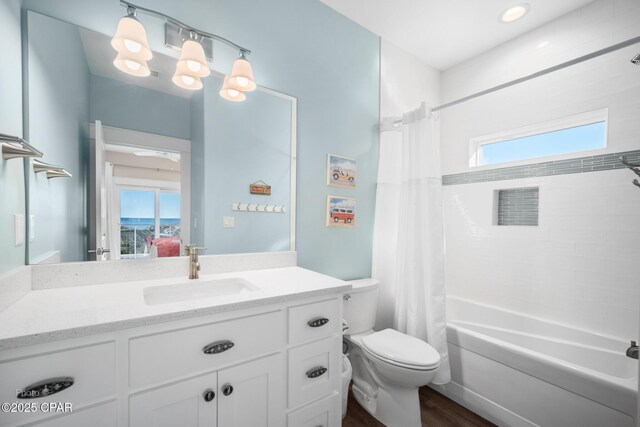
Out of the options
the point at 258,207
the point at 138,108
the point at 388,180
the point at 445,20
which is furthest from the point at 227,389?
the point at 445,20

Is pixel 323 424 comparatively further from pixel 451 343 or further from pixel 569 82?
pixel 569 82

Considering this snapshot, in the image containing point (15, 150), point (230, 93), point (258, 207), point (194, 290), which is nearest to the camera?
point (15, 150)

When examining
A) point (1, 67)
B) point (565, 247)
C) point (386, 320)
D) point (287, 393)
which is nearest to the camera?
point (1, 67)

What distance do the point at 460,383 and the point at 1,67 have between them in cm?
272

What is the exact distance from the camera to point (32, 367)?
2.26 ft

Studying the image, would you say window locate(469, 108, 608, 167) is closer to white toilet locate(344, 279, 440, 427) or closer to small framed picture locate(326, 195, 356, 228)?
small framed picture locate(326, 195, 356, 228)

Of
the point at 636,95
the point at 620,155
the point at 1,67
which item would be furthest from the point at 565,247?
the point at 1,67

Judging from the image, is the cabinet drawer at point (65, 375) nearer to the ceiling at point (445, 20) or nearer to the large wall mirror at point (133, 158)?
the large wall mirror at point (133, 158)

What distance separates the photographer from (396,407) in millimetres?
1586

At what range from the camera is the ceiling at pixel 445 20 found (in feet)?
6.28

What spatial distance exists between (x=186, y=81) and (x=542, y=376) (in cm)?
242

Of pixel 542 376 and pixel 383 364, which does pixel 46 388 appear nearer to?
pixel 383 364

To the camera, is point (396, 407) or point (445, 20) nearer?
point (396, 407)

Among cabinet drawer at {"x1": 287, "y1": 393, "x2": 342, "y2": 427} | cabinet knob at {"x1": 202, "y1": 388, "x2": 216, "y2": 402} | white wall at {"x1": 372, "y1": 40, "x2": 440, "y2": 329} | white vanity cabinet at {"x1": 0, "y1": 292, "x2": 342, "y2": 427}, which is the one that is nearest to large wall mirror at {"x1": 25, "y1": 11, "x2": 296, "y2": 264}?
white vanity cabinet at {"x1": 0, "y1": 292, "x2": 342, "y2": 427}
